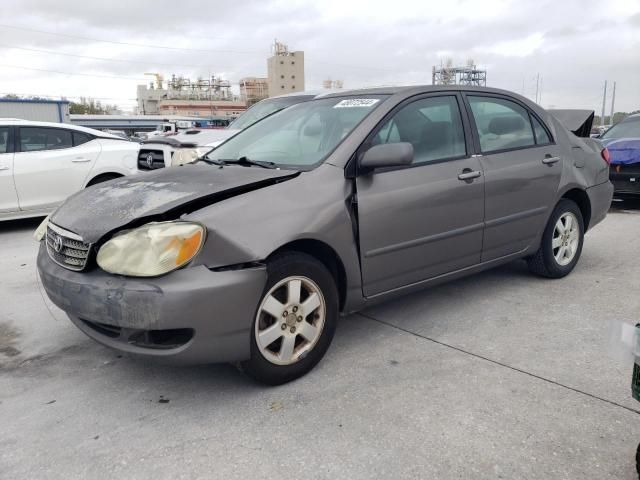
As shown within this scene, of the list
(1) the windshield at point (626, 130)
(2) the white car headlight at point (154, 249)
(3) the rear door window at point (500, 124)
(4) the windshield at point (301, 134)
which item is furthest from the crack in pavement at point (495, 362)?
(1) the windshield at point (626, 130)

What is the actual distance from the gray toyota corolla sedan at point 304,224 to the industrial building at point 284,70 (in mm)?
113231

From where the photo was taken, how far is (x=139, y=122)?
83.8 m

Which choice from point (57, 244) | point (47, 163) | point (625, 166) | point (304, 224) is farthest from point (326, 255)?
point (625, 166)

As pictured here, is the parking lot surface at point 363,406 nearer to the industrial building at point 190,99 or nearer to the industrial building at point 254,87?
the industrial building at point 190,99

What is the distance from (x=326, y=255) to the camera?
10.2 feet

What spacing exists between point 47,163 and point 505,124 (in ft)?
19.6

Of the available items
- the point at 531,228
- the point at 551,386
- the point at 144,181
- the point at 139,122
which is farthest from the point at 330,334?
the point at 139,122

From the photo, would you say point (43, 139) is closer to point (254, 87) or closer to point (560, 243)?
point (560, 243)

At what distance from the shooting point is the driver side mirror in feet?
10.2

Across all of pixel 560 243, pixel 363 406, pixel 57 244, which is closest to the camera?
pixel 363 406

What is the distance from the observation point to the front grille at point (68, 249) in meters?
2.80

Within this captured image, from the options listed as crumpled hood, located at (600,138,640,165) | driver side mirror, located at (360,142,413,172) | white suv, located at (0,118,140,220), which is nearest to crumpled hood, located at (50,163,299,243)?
driver side mirror, located at (360,142,413,172)

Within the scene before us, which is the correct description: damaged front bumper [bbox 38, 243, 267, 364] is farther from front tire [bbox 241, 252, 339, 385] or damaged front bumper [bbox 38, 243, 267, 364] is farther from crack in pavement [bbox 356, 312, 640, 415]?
Answer: crack in pavement [bbox 356, 312, 640, 415]

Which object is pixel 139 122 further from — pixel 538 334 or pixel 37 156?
pixel 538 334
